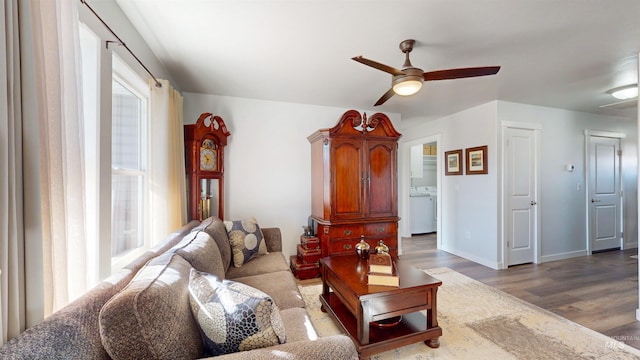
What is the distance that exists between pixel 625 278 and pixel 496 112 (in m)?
2.53

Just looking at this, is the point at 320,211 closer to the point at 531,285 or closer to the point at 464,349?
the point at 464,349

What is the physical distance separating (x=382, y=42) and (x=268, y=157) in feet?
6.84

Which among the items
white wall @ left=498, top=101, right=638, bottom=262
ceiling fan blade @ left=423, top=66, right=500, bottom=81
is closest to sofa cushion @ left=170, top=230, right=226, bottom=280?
ceiling fan blade @ left=423, top=66, right=500, bottom=81

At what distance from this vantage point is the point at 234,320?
0.87 m

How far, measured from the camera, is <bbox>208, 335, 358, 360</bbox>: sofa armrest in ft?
2.61

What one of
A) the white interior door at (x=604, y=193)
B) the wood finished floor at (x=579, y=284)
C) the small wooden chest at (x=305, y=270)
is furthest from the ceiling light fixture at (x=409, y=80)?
the white interior door at (x=604, y=193)

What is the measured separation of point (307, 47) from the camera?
6.97 feet

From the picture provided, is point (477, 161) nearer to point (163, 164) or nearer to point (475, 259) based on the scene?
point (475, 259)

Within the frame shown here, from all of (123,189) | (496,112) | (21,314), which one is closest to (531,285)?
(496,112)

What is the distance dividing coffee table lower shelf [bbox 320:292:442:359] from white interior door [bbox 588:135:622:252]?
4.26m

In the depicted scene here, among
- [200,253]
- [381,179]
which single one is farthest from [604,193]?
[200,253]

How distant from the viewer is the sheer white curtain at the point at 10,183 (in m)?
0.67

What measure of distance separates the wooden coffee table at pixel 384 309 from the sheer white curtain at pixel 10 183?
4.75 feet

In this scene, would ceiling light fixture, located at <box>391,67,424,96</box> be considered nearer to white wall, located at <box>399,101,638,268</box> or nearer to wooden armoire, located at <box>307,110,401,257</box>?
wooden armoire, located at <box>307,110,401,257</box>
